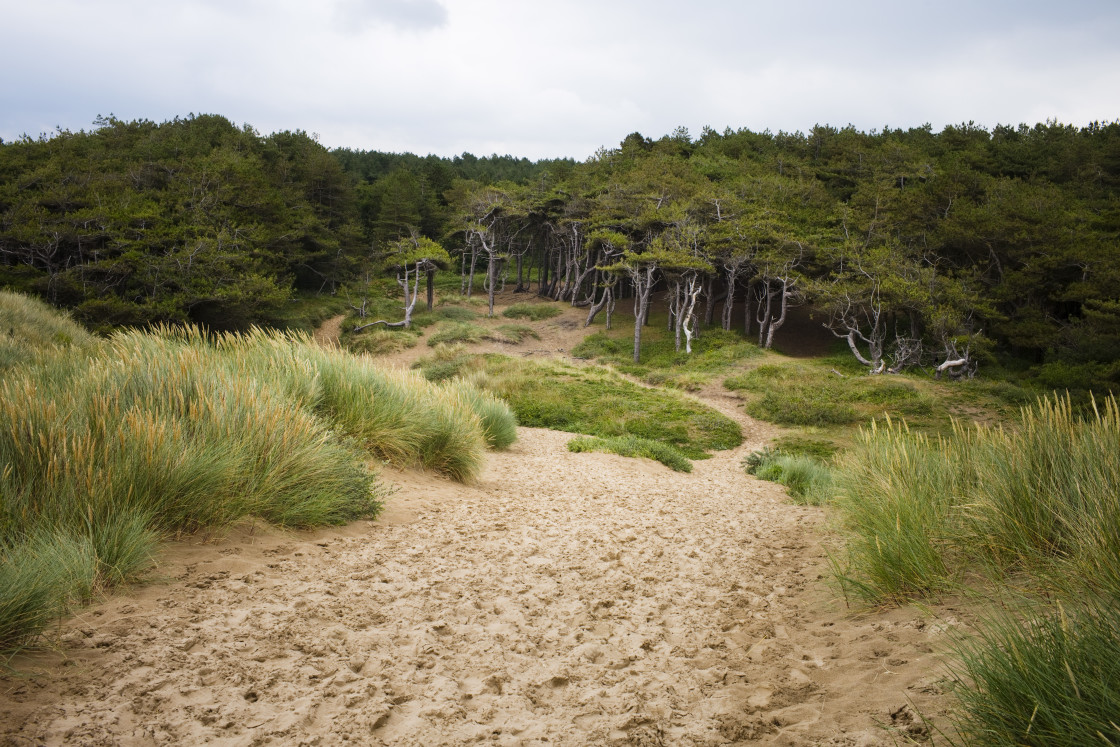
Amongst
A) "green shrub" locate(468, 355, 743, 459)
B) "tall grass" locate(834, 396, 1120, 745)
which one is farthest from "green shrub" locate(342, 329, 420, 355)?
"tall grass" locate(834, 396, 1120, 745)

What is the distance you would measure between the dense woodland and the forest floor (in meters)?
25.9

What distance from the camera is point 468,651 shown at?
323cm

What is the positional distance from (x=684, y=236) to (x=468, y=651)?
32.6 meters

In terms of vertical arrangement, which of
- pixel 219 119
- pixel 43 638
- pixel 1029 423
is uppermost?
pixel 219 119

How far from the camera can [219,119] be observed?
55125mm

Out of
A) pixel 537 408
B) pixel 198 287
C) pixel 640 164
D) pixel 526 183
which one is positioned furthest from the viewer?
pixel 526 183

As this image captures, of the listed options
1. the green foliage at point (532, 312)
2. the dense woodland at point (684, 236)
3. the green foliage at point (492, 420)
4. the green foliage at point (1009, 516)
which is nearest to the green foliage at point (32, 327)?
the green foliage at point (492, 420)

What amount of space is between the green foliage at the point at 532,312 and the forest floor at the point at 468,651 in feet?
124

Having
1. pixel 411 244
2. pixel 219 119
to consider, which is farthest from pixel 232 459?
pixel 219 119

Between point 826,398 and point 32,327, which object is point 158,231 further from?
point 826,398

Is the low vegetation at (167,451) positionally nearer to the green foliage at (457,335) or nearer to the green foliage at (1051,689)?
the green foliage at (1051,689)

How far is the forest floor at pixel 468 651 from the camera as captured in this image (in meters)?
2.40

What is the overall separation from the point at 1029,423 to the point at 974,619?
181 cm

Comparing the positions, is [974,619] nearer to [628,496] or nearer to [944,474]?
[944,474]
